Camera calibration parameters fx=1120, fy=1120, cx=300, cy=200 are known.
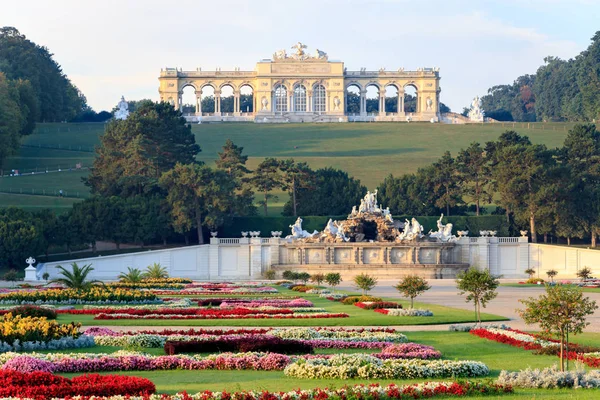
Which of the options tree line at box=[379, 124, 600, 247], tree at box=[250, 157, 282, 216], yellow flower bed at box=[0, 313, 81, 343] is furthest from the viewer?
tree at box=[250, 157, 282, 216]

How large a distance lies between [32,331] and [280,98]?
107176 millimetres

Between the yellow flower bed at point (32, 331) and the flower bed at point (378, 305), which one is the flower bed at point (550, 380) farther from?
the flower bed at point (378, 305)

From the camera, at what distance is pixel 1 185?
3204 inches

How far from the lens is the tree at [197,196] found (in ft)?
219

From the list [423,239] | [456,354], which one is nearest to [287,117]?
[423,239]

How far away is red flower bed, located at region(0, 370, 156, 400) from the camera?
15852 millimetres

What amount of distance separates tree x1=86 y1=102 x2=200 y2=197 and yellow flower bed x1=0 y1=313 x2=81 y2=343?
1896 inches

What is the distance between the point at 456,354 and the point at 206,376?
6.05m

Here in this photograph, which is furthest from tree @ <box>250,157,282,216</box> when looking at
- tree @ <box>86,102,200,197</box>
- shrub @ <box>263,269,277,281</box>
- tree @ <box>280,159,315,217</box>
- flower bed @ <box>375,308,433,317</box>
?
flower bed @ <box>375,308,433,317</box>

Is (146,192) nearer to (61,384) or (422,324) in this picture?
(422,324)

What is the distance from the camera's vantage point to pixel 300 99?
12888 cm

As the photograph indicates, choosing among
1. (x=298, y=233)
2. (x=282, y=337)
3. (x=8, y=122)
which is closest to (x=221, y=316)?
(x=282, y=337)

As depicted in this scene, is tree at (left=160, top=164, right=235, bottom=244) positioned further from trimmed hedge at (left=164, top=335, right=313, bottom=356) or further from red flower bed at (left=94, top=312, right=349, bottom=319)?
trimmed hedge at (left=164, top=335, right=313, bottom=356)

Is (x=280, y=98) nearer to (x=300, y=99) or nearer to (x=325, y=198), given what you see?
(x=300, y=99)
